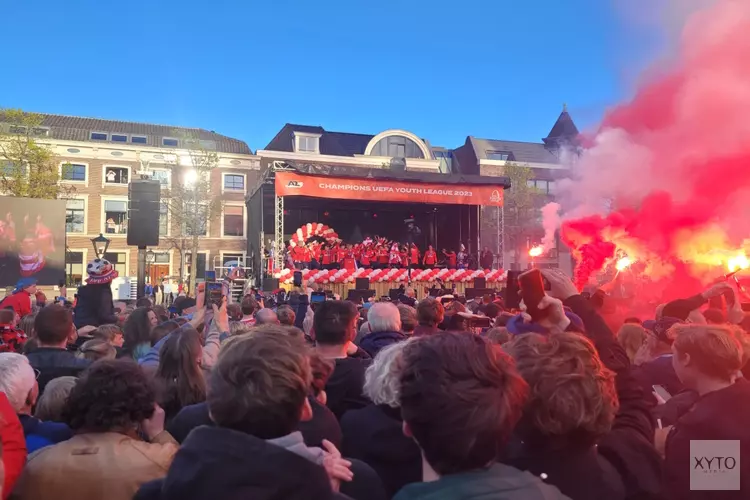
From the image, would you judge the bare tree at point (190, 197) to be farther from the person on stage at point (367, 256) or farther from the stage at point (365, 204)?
the person on stage at point (367, 256)

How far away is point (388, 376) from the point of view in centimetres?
172

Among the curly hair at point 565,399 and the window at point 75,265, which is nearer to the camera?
the curly hair at point 565,399

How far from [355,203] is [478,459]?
24077 millimetres

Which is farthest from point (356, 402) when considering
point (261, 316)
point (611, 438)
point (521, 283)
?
point (261, 316)

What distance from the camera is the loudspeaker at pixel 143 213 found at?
11812 mm

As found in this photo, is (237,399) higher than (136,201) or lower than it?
lower

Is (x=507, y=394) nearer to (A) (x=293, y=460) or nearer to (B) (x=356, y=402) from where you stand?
(A) (x=293, y=460)

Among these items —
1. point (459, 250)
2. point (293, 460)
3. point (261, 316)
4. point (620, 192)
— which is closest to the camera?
point (293, 460)

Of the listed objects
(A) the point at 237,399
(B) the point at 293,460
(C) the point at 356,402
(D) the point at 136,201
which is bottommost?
(C) the point at 356,402

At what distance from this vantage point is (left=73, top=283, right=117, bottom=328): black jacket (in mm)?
6504

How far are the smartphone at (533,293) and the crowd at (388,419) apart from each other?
0.03 meters

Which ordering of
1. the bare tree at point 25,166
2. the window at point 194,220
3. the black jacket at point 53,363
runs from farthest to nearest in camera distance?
the window at point 194,220, the bare tree at point 25,166, the black jacket at point 53,363

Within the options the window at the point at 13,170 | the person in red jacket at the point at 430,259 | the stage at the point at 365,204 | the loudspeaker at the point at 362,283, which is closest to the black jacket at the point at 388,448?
the loudspeaker at the point at 362,283

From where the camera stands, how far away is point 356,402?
2.88 metres
